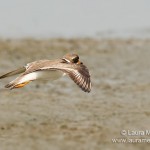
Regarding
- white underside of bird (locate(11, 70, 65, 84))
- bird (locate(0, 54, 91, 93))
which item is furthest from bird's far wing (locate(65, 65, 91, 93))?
white underside of bird (locate(11, 70, 65, 84))

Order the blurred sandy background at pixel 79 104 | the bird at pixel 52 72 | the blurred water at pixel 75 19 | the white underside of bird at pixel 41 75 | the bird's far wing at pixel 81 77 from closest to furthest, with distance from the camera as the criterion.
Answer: the bird's far wing at pixel 81 77 < the bird at pixel 52 72 < the white underside of bird at pixel 41 75 < the blurred sandy background at pixel 79 104 < the blurred water at pixel 75 19

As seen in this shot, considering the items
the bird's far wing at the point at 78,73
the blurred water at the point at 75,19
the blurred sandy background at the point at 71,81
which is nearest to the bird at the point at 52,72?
the bird's far wing at the point at 78,73

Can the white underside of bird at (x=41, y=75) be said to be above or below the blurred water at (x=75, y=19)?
below

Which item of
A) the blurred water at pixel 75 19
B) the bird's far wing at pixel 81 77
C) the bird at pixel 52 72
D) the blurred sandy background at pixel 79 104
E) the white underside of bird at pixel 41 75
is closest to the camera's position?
the bird's far wing at pixel 81 77

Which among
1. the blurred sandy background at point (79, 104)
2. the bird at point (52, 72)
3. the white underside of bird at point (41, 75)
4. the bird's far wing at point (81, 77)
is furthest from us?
the blurred sandy background at point (79, 104)

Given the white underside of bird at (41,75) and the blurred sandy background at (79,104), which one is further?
the blurred sandy background at (79,104)

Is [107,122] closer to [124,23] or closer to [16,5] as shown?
[124,23]

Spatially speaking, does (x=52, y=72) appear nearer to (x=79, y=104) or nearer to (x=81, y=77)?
(x=81, y=77)

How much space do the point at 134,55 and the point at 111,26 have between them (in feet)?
15.2

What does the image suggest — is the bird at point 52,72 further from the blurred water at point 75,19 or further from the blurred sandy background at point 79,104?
the blurred water at point 75,19

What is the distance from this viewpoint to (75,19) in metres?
24.1

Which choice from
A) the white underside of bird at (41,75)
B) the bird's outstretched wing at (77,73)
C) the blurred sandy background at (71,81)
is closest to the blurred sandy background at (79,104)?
the blurred sandy background at (71,81)

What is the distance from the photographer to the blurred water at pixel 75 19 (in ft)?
71.5

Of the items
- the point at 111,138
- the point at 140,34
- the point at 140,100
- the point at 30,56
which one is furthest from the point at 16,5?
the point at 111,138
